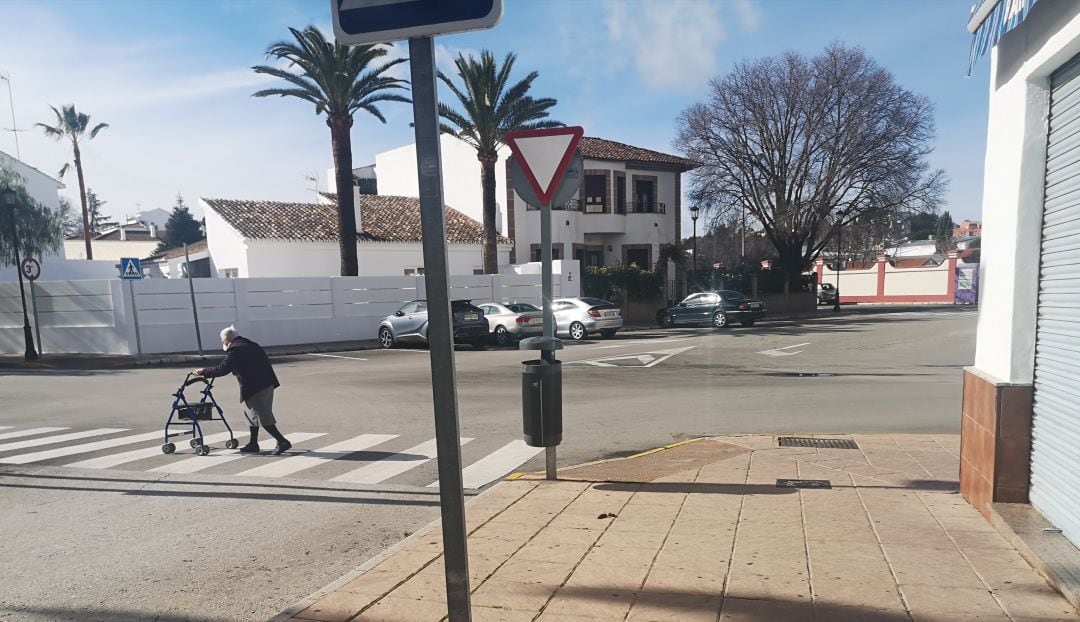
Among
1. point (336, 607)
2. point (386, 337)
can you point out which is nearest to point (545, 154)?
point (336, 607)

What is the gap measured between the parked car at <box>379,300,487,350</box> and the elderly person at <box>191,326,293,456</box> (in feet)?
39.6

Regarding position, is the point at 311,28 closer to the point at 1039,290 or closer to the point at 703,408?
the point at 703,408

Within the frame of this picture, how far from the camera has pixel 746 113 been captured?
35.6 meters

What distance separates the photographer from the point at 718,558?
388 cm

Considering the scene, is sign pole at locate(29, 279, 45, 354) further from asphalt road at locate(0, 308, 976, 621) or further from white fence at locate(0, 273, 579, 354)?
asphalt road at locate(0, 308, 976, 621)

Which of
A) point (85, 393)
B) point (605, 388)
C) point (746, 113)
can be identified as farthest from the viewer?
point (746, 113)

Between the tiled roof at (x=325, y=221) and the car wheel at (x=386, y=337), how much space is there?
9.16m

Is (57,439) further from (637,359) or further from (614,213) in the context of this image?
(614,213)

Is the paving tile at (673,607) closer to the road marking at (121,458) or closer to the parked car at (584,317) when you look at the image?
the road marking at (121,458)

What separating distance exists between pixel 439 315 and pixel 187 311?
2139 centimetres

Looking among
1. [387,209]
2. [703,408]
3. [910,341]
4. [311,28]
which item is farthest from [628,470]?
[387,209]

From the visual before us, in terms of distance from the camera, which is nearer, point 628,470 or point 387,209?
point 628,470

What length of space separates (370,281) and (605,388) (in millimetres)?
14818

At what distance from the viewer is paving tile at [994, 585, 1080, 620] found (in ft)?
9.95
